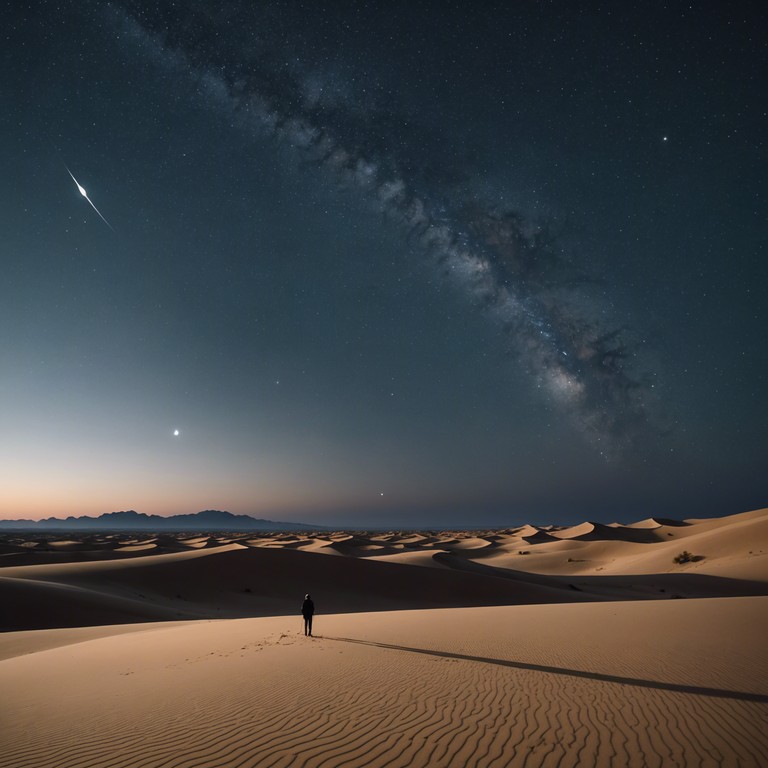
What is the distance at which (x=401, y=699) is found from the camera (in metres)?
7.57

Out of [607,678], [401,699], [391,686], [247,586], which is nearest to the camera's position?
[401,699]

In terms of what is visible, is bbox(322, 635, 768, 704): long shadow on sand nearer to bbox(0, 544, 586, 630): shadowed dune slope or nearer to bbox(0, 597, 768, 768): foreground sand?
bbox(0, 597, 768, 768): foreground sand

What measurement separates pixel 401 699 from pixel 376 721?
1.06 metres

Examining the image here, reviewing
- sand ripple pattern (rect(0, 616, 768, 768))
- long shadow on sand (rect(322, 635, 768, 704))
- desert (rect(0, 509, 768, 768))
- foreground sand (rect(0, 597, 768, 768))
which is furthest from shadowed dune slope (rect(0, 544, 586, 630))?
long shadow on sand (rect(322, 635, 768, 704))

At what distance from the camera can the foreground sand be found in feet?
19.0

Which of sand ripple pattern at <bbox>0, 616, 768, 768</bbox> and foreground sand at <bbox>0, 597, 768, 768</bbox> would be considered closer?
sand ripple pattern at <bbox>0, 616, 768, 768</bbox>

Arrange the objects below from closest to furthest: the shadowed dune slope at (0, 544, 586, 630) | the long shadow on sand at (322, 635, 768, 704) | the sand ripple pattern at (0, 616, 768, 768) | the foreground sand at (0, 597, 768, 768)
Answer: the sand ripple pattern at (0, 616, 768, 768) → the foreground sand at (0, 597, 768, 768) → the long shadow on sand at (322, 635, 768, 704) → the shadowed dune slope at (0, 544, 586, 630)

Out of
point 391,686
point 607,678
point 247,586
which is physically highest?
point 607,678

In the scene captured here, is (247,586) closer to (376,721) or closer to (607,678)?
(607,678)

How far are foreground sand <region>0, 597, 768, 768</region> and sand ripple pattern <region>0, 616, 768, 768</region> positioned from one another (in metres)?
0.03

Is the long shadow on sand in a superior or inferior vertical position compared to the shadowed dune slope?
superior

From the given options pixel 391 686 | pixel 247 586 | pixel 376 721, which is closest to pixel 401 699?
pixel 391 686

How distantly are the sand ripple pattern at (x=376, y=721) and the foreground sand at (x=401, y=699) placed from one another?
0.03 metres

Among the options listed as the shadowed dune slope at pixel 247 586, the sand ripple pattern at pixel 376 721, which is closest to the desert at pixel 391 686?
the sand ripple pattern at pixel 376 721
